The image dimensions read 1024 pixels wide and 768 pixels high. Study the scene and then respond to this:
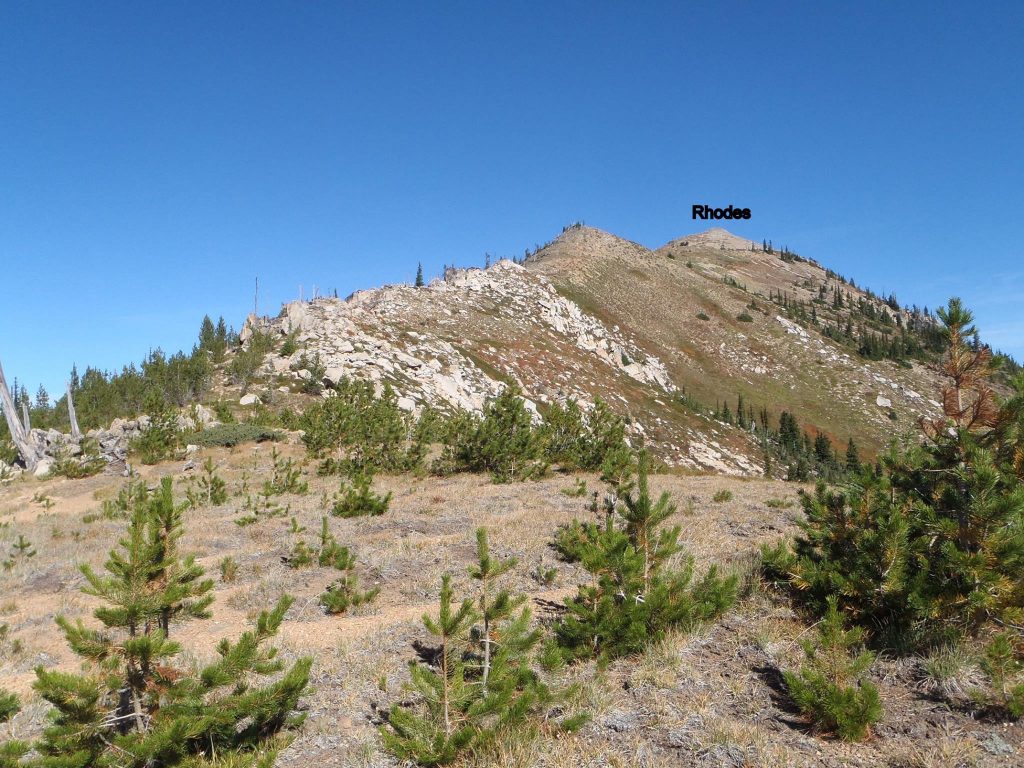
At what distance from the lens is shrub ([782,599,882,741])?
4355 mm

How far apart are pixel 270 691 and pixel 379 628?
3.47 m

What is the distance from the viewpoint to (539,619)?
7.79 meters

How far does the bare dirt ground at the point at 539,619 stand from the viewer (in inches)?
173

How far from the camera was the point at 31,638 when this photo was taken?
8.66 metres

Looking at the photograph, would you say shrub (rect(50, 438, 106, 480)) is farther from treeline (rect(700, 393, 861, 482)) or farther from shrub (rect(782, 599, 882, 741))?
treeline (rect(700, 393, 861, 482))

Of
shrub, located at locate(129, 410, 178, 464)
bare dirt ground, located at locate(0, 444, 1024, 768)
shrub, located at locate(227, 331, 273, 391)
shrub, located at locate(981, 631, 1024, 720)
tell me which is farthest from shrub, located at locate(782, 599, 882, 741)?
shrub, located at locate(227, 331, 273, 391)

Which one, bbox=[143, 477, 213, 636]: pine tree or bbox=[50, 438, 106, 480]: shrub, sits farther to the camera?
bbox=[50, 438, 106, 480]: shrub

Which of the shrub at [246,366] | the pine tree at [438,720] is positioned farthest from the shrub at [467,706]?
the shrub at [246,366]

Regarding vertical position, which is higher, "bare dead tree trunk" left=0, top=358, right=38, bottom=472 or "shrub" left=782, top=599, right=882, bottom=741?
"bare dead tree trunk" left=0, top=358, right=38, bottom=472

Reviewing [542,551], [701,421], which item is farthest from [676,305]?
[542,551]

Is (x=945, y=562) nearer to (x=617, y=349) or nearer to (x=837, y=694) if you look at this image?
(x=837, y=694)

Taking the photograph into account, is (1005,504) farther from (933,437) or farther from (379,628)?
(379,628)

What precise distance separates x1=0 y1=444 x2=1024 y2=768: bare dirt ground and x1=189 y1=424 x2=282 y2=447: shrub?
12.2 m

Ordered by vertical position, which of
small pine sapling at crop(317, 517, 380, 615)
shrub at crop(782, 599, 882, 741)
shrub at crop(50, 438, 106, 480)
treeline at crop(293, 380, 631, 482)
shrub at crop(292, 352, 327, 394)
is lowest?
small pine sapling at crop(317, 517, 380, 615)
